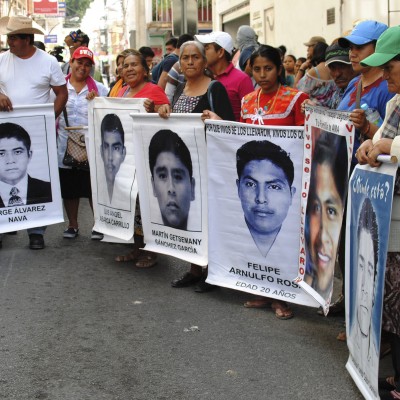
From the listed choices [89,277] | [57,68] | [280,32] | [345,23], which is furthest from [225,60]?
[280,32]

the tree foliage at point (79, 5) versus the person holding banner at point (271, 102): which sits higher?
the tree foliage at point (79, 5)

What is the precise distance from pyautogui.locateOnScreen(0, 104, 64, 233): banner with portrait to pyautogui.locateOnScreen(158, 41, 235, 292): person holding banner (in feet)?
5.85

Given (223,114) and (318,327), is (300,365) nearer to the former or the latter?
(318,327)

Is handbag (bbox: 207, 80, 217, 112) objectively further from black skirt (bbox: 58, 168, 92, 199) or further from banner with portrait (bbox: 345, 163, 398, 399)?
black skirt (bbox: 58, 168, 92, 199)

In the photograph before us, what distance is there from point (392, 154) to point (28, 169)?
4.79m

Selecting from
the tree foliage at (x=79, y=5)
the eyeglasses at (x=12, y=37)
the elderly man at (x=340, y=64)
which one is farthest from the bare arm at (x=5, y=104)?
the tree foliage at (x=79, y=5)

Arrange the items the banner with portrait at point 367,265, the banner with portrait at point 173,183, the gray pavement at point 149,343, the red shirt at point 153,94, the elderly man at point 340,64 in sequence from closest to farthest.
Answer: the banner with portrait at point 367,265 < the gray pavement at point 149,343 < the elderly man at point 340,64 < the banner with portrait at point 173,183 < the red shirt at point 153,94

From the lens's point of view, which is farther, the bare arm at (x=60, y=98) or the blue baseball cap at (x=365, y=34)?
the bare arm at (x=60, y=98)

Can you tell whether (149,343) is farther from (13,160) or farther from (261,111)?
(13,160)

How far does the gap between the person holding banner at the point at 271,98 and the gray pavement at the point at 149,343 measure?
1375 millimetres

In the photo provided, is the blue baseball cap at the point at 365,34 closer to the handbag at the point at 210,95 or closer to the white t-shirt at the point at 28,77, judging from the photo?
the handbag at the point at 210,95

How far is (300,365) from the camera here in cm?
491

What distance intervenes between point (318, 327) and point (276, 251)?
0.58m

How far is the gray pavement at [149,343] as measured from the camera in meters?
4.58
